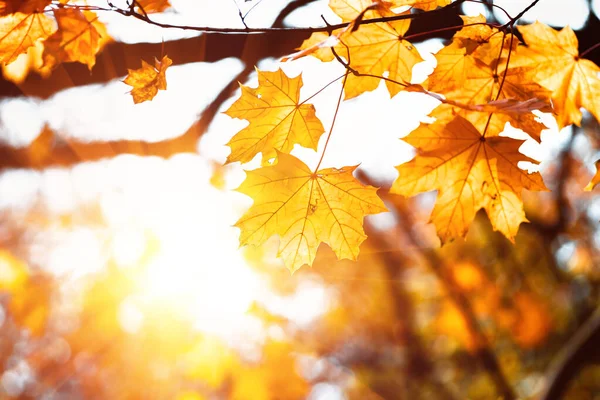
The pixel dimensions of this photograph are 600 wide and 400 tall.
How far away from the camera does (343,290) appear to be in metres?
10.1

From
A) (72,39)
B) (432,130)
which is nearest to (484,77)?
(432,130)

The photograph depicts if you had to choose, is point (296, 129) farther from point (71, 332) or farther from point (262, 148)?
point (71, 332)

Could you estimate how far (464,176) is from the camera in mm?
1298

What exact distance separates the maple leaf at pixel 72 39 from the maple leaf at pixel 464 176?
1.03 meters

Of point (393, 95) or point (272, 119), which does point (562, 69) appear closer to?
point (393, 95)

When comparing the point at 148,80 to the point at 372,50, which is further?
the point at 372,50

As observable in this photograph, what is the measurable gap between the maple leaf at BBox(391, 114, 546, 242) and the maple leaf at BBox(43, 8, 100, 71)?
3.37 ft

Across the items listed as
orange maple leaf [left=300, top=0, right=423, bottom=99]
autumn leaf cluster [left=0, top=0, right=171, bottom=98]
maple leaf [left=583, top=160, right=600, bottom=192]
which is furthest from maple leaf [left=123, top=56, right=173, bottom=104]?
maple leaf [left=583, top=160, right=600, bottom=192]

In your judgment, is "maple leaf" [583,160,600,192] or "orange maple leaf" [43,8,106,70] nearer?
"maple leaf" [583,160,600,192]

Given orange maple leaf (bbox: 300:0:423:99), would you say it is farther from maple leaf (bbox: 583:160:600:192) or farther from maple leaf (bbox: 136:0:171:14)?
maple leaf (bbox: 583:160:600:192)

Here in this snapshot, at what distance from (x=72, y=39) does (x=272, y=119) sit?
676 mm

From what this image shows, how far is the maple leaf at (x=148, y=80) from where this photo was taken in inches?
46.1

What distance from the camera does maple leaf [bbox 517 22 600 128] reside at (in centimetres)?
124

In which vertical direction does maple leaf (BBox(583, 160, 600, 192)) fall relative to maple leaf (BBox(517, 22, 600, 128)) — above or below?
below
